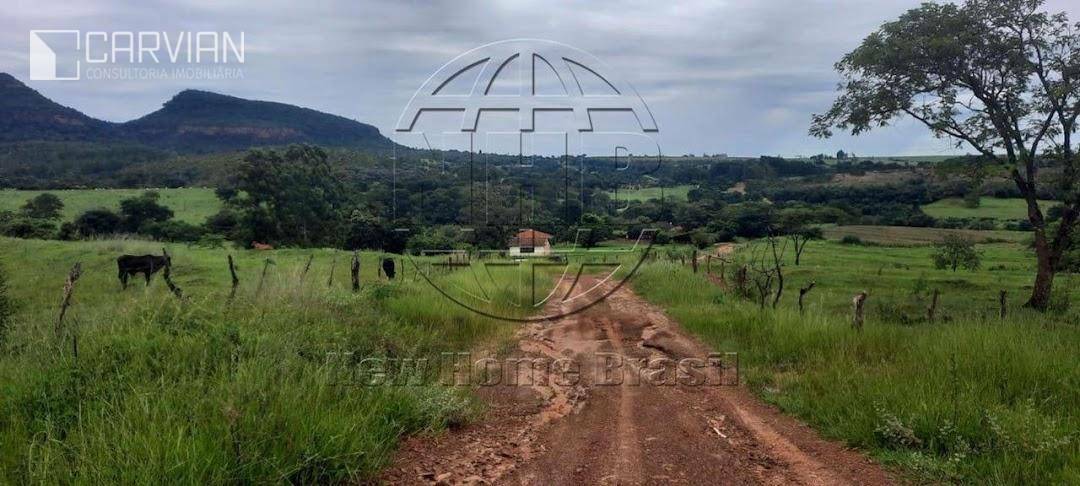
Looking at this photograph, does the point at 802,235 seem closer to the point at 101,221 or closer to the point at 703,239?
the point at 703,239

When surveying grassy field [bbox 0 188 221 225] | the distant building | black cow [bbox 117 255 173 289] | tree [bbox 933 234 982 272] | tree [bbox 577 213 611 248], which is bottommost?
tree [bbox 933 234 982 272]

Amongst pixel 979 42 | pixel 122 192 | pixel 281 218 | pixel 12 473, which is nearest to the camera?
pixel 12 473

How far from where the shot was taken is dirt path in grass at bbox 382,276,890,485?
3947 mm

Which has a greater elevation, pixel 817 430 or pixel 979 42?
pixel 979 42

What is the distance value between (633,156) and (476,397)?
4313mm

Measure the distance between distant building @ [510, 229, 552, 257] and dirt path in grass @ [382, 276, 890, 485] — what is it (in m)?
4.99

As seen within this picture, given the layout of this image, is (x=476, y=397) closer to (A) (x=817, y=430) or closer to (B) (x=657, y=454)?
(B) (x=657, y=454)

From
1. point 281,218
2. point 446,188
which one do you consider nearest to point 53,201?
point 281,218

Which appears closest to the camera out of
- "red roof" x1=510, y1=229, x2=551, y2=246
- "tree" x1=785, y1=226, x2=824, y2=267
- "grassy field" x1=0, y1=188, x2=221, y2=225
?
"red roof" x1=510, y1=229, x2=551, y2=246

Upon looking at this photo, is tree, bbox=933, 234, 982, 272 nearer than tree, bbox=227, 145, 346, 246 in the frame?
Yes

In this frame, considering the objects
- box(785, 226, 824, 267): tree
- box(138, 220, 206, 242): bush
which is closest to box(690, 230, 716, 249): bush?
box(785, 226, 824, 267): tree

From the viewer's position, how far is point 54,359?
433 cm

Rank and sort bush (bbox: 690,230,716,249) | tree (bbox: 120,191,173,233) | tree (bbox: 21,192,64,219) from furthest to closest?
tree (bbox: 120,191,173,233) < tree (bbox: 21,192,64,219) < bush (bbox: 690,230,716,249)

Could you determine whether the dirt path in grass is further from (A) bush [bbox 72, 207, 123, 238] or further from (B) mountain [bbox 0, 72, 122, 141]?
(B) mountain [bbox 0, 72, 122, 141]
